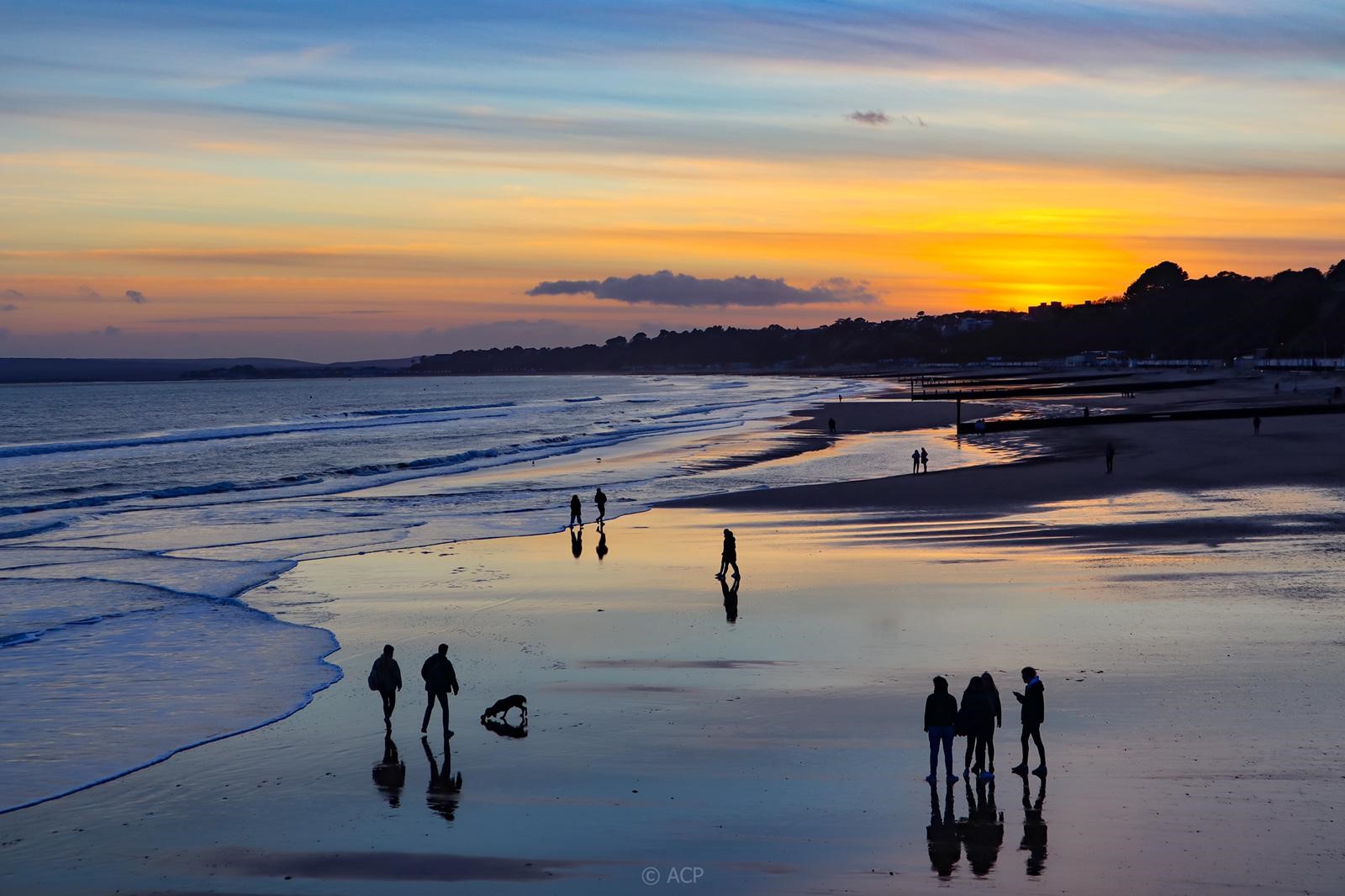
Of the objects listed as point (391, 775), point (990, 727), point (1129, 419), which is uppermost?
point (1129, 419)

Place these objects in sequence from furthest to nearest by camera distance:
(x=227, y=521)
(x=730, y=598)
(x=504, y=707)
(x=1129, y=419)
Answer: (x=1129, y=419), (x=227, y=521), (x=730, y=598), (x=504, y=707)

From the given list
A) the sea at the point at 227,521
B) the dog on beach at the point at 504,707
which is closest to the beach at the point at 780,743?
the dog on beach at the point at 504,707

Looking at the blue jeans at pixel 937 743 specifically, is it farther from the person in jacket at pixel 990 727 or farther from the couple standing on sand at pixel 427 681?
the couple standing on sand at pixel 427 681

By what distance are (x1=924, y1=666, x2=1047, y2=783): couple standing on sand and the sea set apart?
339 inches

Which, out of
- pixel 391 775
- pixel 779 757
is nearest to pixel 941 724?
pixel 779 757

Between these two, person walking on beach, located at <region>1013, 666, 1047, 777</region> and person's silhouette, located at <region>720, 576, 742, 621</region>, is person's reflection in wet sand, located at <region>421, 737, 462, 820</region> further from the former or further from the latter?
person's silhouette, located at <region>720, 576, 742, 621</region>

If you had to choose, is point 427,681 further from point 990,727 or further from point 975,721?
point 990,727

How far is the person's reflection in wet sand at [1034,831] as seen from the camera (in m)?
9.92

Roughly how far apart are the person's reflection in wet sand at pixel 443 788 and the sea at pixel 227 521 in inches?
127

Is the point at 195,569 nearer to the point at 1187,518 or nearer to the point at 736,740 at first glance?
the point at 736,740

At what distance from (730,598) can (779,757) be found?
924cm

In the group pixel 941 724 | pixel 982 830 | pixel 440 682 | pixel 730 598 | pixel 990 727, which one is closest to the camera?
pixel 982 830

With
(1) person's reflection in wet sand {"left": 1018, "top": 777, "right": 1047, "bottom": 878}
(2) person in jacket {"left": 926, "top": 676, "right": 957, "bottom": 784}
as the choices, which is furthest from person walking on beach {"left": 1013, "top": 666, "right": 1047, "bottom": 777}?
(2) person in jacket {"left": 926, "top": 676, "right": 957, "bottom": 784}

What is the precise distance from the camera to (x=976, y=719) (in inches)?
466
